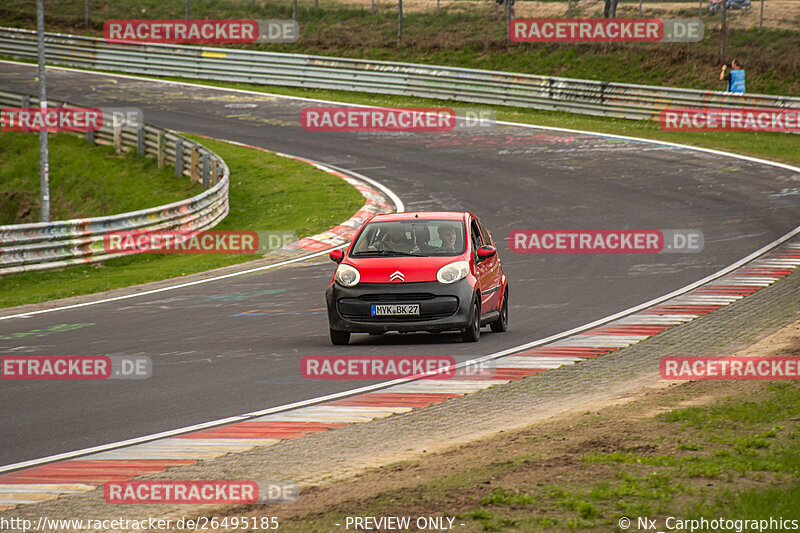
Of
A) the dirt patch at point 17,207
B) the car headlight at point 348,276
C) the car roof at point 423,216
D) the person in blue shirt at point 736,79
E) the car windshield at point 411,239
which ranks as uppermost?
the person in blue shirt at point 736,79

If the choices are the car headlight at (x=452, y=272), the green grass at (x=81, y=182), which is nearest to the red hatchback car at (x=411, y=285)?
the car headlight at (x=452, y=272)

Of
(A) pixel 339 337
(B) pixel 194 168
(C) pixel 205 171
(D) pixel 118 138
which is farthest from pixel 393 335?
(D) pixel 118 138

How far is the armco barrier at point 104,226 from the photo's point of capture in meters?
19.8

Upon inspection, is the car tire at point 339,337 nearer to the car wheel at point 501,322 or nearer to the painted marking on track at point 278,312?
the car wheel at point 501,322

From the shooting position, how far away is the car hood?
11.8 meters

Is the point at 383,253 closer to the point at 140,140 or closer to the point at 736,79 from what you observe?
the point at 140,140

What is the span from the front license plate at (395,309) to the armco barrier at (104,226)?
10404 mm

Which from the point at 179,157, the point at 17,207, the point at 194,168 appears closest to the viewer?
the point at 194,168

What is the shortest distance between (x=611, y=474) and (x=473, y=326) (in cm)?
559

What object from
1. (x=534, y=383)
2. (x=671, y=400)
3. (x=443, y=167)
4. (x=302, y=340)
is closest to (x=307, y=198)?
(x=443, y=167)

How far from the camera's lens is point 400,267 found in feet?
39.2

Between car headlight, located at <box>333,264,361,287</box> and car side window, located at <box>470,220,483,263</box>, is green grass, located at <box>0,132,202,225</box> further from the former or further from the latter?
car headlight, located at <box>333,264,361,287</box>

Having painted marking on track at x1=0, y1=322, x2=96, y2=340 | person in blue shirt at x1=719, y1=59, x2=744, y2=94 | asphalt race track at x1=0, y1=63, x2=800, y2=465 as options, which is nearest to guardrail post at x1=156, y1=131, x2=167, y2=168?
asphalt race track at x1=0, y1=63, x2=800, y2=465

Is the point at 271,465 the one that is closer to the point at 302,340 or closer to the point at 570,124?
the point at 302,340
